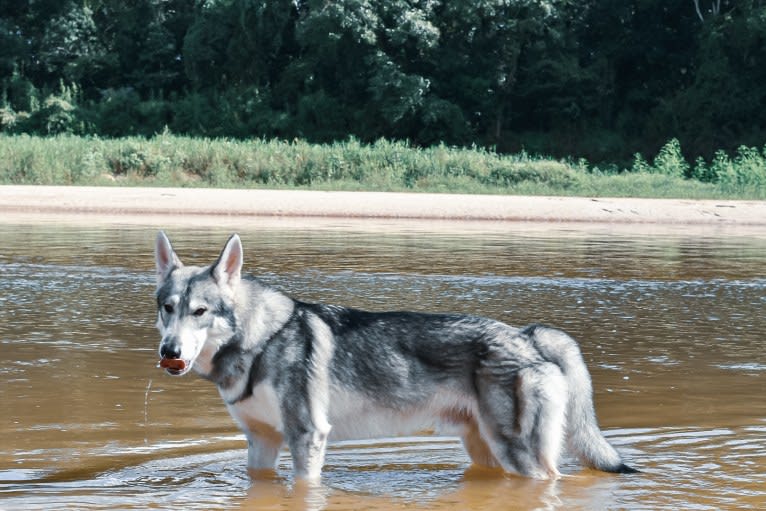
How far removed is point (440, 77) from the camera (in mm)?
53062

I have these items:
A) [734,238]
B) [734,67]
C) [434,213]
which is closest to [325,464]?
[734,238]

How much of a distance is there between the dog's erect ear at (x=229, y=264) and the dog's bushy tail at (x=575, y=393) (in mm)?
1601

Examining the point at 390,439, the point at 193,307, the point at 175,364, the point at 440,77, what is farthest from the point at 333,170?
the point at 175,364

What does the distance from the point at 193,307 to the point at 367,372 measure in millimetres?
1045

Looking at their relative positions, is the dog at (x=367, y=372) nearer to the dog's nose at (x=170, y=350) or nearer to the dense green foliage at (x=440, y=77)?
the dog's nose at (x=170, y=350)

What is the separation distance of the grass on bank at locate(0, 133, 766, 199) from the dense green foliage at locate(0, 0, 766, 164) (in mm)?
10819

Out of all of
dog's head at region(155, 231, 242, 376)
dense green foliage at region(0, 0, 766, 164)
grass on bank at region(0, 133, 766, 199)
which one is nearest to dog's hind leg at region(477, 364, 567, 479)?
dog's head at region(155, 231, 242, 376)

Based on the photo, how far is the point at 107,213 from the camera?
29000mm

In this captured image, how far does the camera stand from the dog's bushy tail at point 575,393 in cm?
630

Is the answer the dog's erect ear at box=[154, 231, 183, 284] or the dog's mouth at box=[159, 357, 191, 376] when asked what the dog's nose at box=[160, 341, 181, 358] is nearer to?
the dog's mouth at box=[159, 357, 191, 376]

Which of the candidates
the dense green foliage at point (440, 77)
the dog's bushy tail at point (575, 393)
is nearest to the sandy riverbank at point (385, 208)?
the dense green foliage at point (440, 77)

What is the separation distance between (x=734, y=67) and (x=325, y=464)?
44.5 meters

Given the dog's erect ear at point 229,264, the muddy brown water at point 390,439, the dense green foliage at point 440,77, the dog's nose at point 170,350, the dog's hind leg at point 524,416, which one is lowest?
the muddy brown water at point 390,439

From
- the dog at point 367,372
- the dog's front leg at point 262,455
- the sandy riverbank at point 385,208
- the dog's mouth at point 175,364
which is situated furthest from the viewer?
the sandy riverbank at point 385,208
